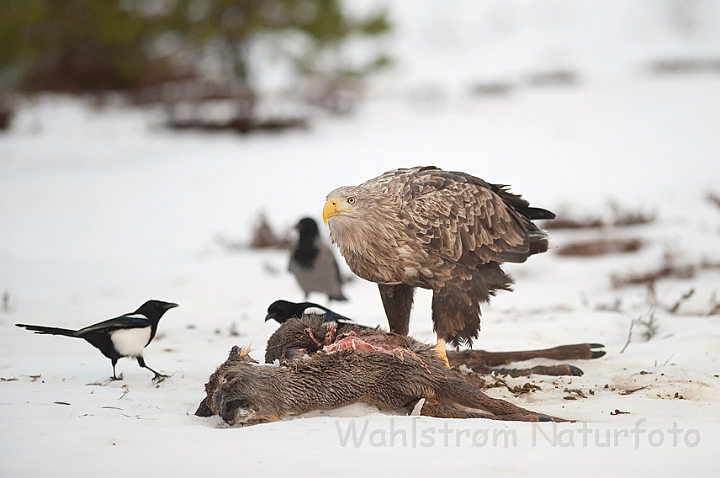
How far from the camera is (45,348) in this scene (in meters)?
5.61

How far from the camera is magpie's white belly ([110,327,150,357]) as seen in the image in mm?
4566

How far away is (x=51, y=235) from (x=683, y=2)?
104 ft

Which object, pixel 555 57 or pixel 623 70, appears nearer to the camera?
pixel 623 70

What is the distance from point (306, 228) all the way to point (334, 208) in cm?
299

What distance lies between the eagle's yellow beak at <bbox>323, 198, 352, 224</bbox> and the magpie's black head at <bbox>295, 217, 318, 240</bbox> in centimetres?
294

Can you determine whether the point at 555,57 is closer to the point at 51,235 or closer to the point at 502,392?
the point at 51,235

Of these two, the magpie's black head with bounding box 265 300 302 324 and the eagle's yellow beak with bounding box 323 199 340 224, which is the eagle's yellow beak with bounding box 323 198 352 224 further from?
the magpie's black head with bounding box 265 300 302 324

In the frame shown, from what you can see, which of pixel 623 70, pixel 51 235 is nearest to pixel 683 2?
pixel 623 70

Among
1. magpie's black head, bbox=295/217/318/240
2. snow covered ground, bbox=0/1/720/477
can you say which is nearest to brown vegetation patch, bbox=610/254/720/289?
snow covered ground, bbox=0/1/720/477

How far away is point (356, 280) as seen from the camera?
8984mm

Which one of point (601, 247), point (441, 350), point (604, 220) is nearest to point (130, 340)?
point (441, 350)

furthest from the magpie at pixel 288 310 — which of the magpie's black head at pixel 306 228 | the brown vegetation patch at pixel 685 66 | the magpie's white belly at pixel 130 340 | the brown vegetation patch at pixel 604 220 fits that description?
the brown vegetation patch at pixel 685 66

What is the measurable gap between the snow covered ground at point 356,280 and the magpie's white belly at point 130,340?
226mm

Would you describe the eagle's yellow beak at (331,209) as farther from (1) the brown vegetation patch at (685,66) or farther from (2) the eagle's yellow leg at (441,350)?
(1) the brown vegetation patch at (685,66)
